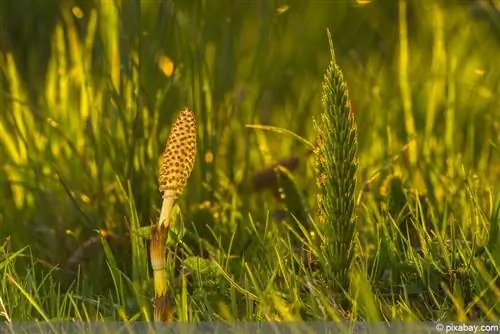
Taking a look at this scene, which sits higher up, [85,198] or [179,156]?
[179,156]

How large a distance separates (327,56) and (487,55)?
1.60 ft

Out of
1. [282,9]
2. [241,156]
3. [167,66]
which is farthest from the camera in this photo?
[241,156]

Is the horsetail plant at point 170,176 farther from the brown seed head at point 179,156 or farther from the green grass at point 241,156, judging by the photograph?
the green grass at point 241,156

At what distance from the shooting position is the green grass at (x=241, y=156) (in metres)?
2.05

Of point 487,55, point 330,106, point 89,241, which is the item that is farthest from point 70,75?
point 330,106

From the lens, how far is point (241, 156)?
9.61 ft

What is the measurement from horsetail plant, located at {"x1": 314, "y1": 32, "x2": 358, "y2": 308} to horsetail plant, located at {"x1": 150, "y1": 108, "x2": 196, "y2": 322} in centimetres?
20

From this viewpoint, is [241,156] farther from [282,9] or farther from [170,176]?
[170,176]

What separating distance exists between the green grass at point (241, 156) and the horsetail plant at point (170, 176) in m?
0.13

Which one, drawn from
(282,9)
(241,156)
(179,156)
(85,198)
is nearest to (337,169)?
(179,156)

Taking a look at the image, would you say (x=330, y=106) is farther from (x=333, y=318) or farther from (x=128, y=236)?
(x=128, y=236)

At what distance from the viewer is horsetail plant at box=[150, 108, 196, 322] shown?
171cm

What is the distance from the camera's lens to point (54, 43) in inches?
132

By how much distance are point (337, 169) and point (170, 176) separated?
0.86 feet
